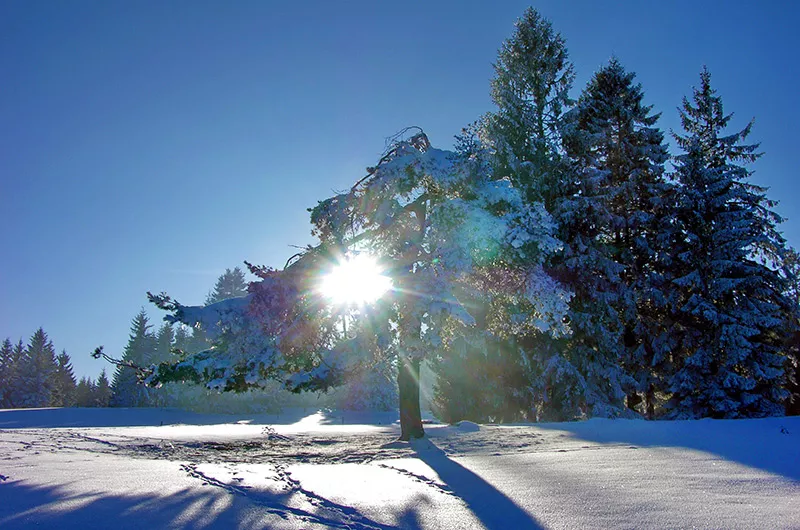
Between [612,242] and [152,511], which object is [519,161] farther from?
[152,511]

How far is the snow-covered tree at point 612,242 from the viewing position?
1723 centimetres

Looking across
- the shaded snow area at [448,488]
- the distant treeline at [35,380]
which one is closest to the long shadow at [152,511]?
the shaded snow area at [448,488]

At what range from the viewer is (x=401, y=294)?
349 inches

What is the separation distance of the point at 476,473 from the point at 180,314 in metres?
6.63

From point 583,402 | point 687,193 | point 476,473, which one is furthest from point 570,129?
point 476,473

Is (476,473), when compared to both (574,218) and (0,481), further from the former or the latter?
(574,218)

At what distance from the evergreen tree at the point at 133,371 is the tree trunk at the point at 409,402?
128 ft

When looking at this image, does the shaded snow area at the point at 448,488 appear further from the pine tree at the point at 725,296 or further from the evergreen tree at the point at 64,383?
the evergreen tree at the point at 64,383

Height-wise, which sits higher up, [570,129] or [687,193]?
[570,129]

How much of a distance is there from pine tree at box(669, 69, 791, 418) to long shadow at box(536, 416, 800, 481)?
8507 millimetres

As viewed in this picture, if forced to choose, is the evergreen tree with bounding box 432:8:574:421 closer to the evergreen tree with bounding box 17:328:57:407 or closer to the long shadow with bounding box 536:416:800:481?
the long shadow with bounding box 536:416:800:481

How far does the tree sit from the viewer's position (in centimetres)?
884

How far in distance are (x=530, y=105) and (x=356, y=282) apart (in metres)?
13.8

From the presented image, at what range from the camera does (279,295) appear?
30.9 feet
